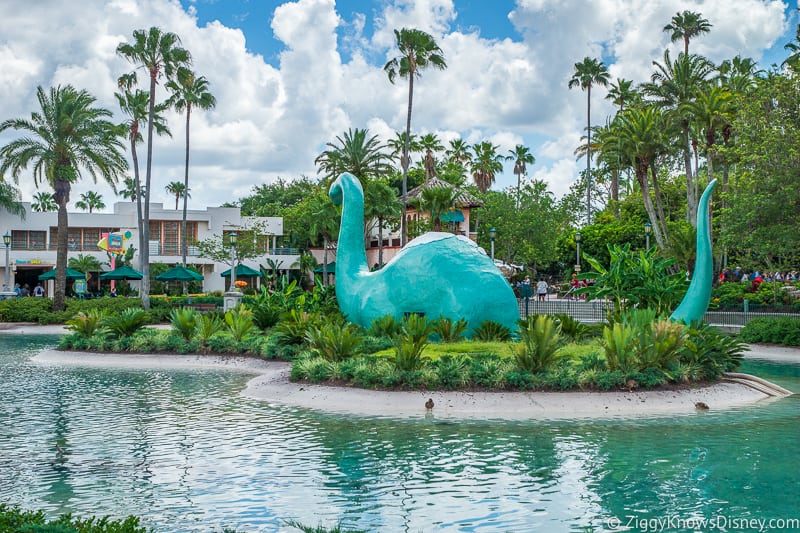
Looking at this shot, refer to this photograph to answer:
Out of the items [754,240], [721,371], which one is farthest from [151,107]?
[721,371]

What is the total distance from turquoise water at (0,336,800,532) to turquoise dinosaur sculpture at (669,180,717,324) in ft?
9.75

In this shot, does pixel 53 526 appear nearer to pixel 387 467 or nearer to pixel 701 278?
pixel 387 467

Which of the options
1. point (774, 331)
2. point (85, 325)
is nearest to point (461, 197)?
point (774, 331)

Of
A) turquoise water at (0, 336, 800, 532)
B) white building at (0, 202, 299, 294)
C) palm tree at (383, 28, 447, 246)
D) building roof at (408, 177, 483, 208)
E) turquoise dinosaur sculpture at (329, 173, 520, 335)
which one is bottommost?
turquoise water at (0, 336, 800, 532)

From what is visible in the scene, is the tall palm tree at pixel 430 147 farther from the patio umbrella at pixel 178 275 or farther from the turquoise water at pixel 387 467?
the turquoise water at pixel 387 467

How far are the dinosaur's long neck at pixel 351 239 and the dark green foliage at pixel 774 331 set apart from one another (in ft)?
37.8

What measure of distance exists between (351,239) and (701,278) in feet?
28.5

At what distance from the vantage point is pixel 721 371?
14312 millimetres

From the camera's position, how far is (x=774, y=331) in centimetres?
2266

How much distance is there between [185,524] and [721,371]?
11.0 metres

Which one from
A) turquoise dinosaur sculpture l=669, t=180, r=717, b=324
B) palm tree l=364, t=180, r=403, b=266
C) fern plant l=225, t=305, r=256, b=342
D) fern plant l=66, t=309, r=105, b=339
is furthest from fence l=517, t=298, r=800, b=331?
fern plant l=66, t=309, r=105, b=339

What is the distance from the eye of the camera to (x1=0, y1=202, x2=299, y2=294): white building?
171 ft

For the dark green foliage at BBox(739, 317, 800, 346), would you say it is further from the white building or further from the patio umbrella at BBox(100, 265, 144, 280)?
the white building

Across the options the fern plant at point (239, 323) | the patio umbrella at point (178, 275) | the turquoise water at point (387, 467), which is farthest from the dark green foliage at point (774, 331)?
the patio umbrella at point (178, 275)
